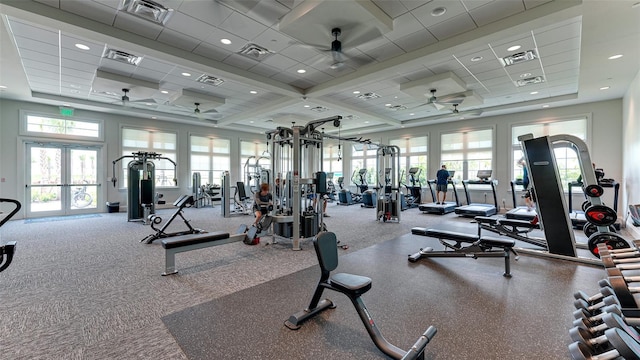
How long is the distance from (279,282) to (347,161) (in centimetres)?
1141

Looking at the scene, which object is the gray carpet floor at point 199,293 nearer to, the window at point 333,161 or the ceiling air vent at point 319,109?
the ceiling air vent at point 319,109

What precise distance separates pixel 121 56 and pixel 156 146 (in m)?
5.74

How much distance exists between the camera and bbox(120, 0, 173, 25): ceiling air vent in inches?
142

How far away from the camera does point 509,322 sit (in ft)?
7.65

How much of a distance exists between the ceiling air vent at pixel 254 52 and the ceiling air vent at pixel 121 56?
2.03m

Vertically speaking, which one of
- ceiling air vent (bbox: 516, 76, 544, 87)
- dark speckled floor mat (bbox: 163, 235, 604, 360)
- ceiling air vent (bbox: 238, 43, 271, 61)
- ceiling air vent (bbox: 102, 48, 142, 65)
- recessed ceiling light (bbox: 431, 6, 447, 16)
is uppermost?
recessed ceiling light (bbox: 431, 6, 447, 16)

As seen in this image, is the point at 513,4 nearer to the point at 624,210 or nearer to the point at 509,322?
the point at 509,322

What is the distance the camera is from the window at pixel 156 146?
962 cm

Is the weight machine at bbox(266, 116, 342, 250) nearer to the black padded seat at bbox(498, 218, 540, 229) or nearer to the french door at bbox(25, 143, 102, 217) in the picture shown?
the black padded seat at bbox(498, 218, 540, 229)

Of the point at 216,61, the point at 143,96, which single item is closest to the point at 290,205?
the point at 216,61

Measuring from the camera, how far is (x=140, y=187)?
7168 mm

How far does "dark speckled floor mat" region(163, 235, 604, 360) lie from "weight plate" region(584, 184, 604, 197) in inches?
39.0

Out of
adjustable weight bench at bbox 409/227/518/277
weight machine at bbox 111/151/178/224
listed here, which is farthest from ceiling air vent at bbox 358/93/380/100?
Result: weight machine at bbox 111/151/178/224

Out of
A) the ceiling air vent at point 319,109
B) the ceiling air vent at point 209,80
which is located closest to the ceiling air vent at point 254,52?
the ceiling air vent at point 209,80
